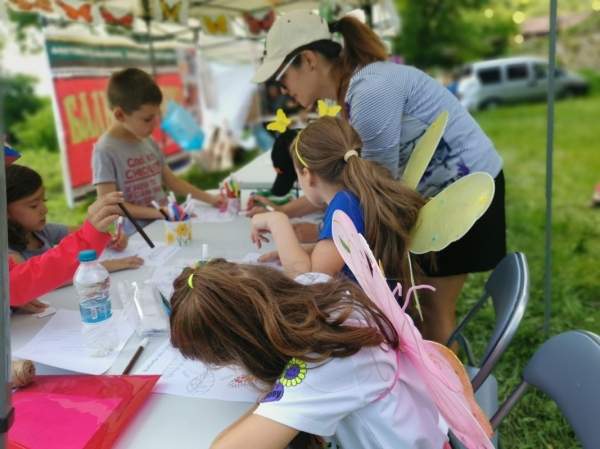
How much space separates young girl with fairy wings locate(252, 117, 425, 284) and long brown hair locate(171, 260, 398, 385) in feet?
1.31

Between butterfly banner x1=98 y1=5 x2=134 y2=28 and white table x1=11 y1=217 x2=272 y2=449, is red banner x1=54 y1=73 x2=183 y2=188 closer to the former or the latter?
butterfly banner x1=98 y1=5 x2=134 y2=28

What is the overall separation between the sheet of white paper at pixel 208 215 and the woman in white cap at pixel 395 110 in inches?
26.0

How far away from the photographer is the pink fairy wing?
0.81 m

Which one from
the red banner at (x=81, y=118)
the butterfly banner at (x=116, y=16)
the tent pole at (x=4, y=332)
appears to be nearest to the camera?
the tent pole at (x=4, y=332)

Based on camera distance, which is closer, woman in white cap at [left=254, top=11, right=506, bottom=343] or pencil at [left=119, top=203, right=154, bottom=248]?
pencil at [left=119, top=203, right=154, bottom=248]

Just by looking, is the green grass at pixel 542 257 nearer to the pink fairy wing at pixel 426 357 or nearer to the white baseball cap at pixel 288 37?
the pink fairy wing at pixel 426 357

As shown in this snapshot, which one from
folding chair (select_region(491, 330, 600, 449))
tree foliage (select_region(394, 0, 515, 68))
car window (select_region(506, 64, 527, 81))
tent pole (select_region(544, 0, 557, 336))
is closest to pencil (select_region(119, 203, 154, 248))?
folding chair (select_region(491, 330, 600, 449))

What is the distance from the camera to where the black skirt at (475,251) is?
1.74 metres

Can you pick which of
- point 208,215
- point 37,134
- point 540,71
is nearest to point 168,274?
point 208,215

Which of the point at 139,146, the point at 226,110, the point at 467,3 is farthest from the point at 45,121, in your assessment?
the point at 467,3

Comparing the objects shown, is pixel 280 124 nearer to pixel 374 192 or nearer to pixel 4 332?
pixel 374 192

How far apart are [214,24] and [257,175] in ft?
10.5

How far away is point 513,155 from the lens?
763 cm

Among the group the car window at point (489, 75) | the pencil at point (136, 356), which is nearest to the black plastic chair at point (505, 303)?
the pencil at point (136, 356)
